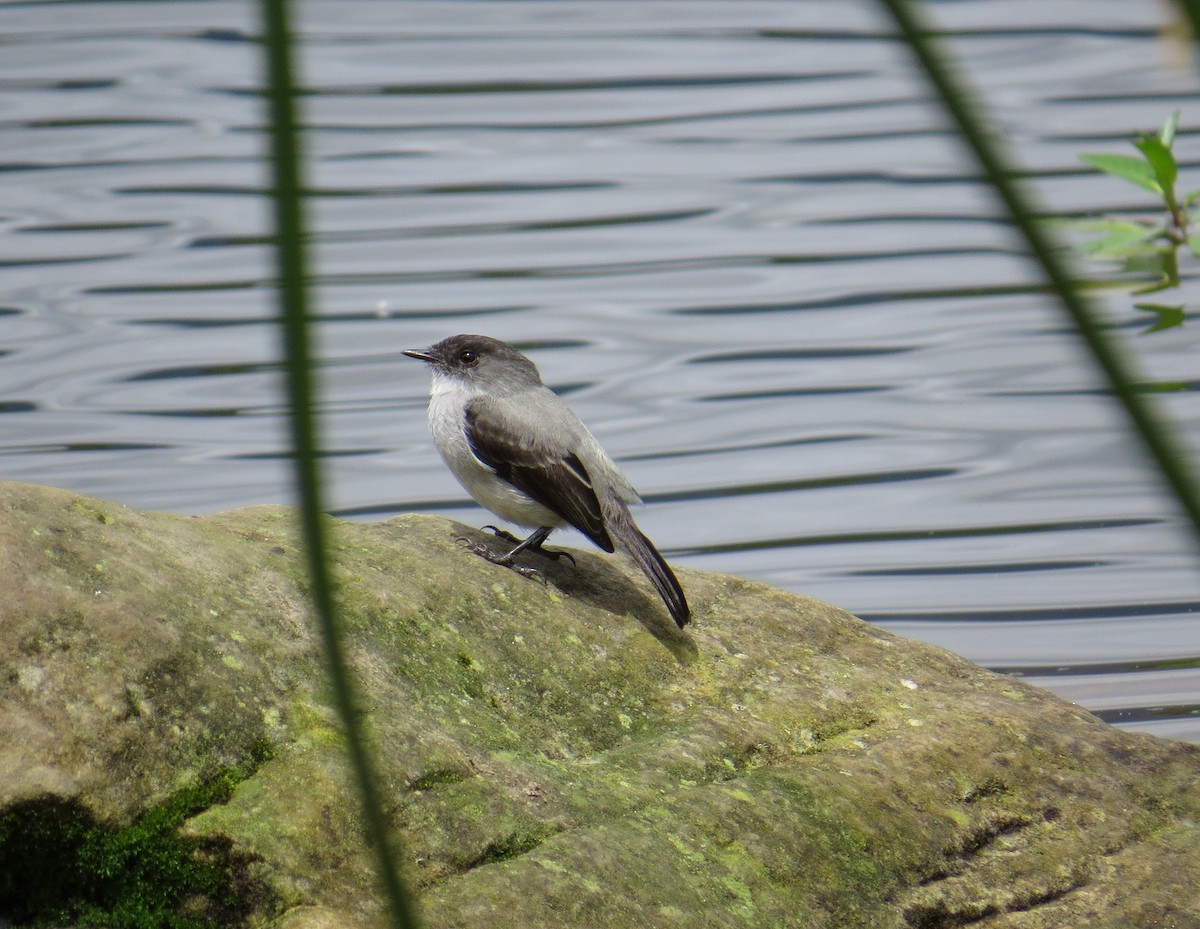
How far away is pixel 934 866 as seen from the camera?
172 inches

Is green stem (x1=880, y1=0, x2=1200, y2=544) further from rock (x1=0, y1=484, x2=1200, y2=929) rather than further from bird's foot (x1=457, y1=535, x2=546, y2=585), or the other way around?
bird's foot (x1=457, y1=535, x2=546, y2=585)

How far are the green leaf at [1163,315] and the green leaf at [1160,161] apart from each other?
82 cm

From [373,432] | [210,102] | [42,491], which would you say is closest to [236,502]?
[373,432]

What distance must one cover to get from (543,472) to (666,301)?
6006 millimetres

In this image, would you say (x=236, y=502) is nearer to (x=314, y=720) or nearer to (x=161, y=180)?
(x=314, y=720)

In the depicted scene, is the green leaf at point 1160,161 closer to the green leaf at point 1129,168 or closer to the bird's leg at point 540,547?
the green leaf at point 1129,168

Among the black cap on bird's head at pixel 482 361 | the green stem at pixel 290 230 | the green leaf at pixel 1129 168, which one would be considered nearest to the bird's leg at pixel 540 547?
the black cap on bird's head at pixel 482 361

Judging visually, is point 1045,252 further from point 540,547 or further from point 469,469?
point 469,469

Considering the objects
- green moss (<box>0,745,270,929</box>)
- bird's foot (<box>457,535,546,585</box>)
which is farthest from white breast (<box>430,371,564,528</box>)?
green moss (<box>0,745,270,929</box>)

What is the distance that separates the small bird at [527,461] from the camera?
229 inches

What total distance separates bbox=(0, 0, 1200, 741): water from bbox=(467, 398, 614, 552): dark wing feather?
187 cm

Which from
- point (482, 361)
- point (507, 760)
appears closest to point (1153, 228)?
point (482, 361)

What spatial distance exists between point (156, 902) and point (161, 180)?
439 inches

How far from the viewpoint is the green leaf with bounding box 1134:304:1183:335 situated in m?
10.7
